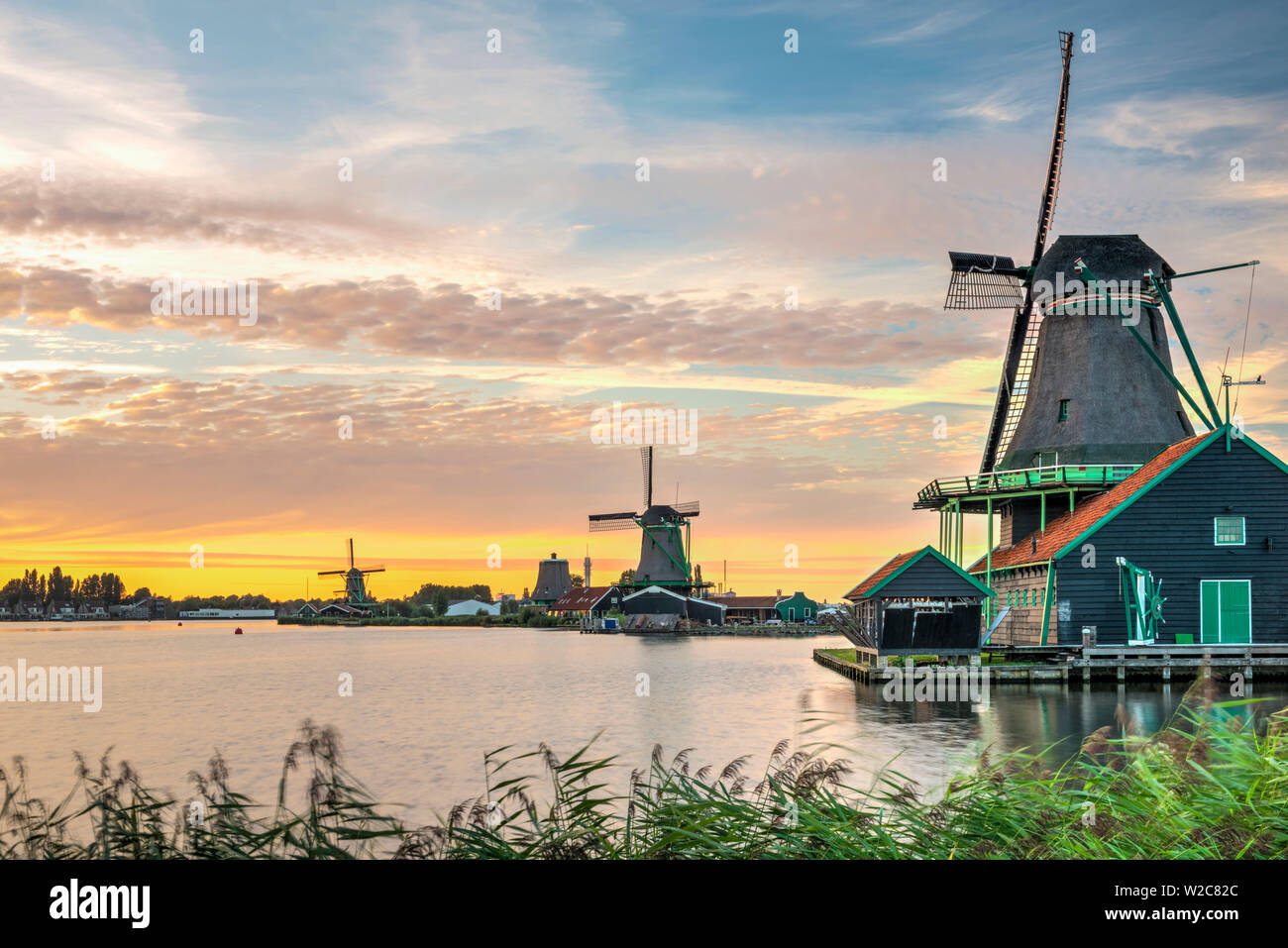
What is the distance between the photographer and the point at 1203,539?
105 feet

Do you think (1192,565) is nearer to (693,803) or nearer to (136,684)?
(693,803)

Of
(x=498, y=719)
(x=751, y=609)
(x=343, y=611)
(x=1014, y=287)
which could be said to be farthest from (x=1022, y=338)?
(x=343, y=611)

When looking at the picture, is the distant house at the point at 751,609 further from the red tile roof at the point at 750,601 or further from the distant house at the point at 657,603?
the distant house at the point at 657,603

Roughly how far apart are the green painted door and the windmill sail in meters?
10.6

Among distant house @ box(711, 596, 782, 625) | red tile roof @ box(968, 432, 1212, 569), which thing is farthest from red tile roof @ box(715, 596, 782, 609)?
red tile roof @ box(968, 432, 1212, 569)

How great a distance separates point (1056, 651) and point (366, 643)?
5981cm

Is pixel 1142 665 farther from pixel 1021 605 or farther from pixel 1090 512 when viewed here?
pixel 1021 605

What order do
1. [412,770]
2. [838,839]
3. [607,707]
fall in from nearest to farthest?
1. [838,839]
2. [412,770]
3. [607,707]

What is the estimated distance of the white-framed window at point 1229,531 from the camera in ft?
105

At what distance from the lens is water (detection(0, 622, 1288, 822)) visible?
768 inches

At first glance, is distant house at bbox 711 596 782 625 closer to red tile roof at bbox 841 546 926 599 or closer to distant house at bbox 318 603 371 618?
distant house at bbox 318 603 371 618

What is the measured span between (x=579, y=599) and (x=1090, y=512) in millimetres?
80299

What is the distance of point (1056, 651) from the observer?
3328 centimetres
